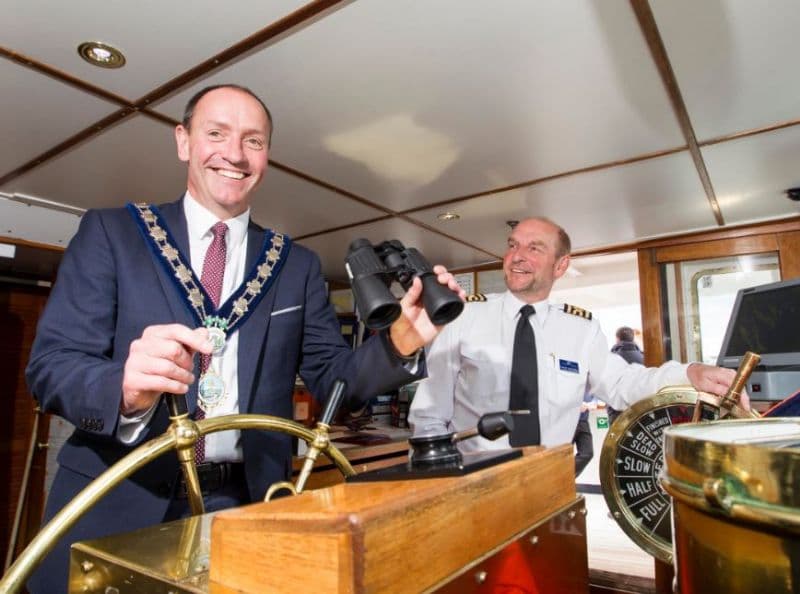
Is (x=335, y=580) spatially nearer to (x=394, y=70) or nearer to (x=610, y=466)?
(x=610, y=466)

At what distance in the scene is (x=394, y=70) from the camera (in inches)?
71.9

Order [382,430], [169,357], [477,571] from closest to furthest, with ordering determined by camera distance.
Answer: [477,571] < [169,357] < [382,430]

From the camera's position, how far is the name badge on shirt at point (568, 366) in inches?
106

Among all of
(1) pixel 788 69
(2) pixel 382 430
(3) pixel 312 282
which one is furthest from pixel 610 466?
(2) pixel 382 430

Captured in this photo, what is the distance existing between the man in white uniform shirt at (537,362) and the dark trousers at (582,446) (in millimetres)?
255

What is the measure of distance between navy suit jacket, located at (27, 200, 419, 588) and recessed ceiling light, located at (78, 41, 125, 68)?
0.73 m

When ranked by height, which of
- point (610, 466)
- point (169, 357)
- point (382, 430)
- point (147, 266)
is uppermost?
point (147, 266)

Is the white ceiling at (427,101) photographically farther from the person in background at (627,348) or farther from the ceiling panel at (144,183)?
the person in background at (627,348)

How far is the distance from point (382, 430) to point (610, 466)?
373 centimetres

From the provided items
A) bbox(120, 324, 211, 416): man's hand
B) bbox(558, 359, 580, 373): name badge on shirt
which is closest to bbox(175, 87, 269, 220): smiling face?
bbox(120, 324, 211, 416): man's hand

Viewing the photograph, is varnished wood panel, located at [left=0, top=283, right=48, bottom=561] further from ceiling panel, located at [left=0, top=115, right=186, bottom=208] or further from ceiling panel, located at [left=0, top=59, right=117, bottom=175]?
ceiling panel, located at [left=0, top=59, right=117, bottom=175]

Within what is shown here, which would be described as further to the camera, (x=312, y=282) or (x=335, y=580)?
(x=312, y=282)

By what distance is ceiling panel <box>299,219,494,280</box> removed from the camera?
12.1 feet

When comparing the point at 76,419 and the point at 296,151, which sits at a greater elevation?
the point at 296,151
